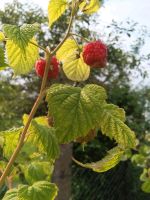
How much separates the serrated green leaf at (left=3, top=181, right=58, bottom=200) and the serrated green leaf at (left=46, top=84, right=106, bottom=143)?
8.1 inches

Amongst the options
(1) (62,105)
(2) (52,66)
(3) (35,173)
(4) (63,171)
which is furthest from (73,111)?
(4) (63,171)

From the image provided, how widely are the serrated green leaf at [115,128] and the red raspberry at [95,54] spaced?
0.08 m

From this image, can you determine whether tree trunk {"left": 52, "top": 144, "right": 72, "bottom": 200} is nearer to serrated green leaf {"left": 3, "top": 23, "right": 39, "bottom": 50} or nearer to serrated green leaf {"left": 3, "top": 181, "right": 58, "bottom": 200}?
serrated green leaf {"left": 3, "top": 181, "right": 58, "bottom": 200}

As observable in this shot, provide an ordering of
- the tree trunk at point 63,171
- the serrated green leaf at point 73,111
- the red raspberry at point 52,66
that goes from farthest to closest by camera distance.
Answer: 1. the tree trunk at point 63,171
2. the red raspberry at point 52,66
3. the serrated green leaf at point 73,111

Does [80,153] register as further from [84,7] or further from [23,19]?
[84,7]

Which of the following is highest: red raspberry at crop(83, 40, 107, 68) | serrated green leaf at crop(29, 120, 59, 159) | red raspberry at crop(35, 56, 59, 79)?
red raspberry at crop(83, 40, 107, 68)

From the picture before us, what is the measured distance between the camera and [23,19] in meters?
7.50

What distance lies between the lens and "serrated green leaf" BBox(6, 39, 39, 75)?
1004 mm

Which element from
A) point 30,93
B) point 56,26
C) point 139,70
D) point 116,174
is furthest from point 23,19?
point 116,174

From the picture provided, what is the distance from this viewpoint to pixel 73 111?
829 mm

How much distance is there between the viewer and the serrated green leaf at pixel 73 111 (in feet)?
2.71

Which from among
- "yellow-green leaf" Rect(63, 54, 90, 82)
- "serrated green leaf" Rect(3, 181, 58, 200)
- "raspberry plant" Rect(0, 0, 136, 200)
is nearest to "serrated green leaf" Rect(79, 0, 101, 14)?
"raspberry plant" Rect(0, 0, 136, 200)

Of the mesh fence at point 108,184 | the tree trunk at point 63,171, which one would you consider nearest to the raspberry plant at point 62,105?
the tree trunk at point 63,171

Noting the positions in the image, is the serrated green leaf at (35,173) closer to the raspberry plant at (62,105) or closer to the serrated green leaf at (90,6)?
the raspberry plant at (62,105)
